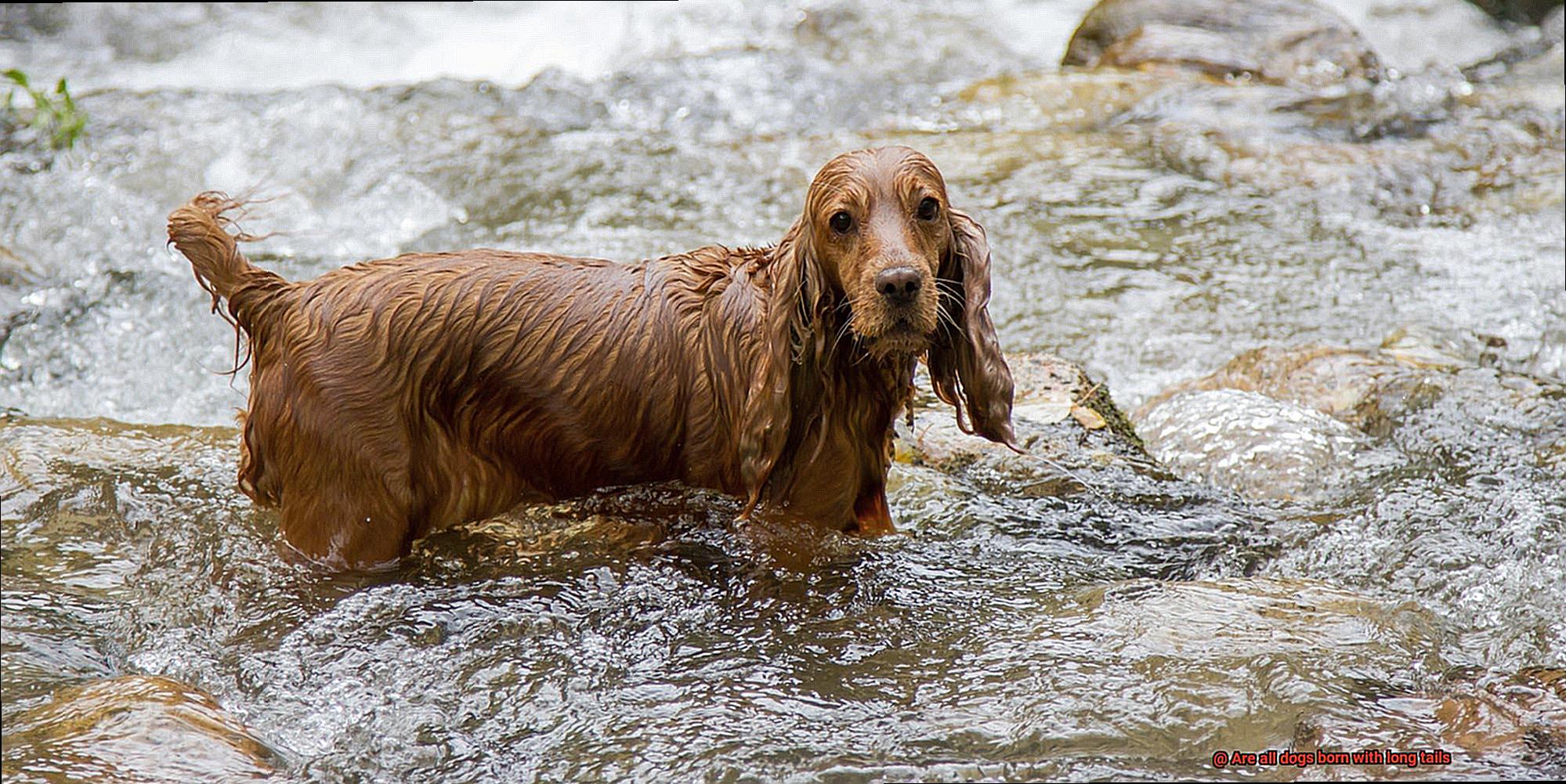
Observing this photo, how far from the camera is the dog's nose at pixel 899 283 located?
394 cm

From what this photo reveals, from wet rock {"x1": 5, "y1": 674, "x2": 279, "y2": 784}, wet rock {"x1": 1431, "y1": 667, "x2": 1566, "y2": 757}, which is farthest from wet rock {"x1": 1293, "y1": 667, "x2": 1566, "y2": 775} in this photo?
wet rock {"x1": 5, "y1": 674, "x2": 279, "y2": 784}

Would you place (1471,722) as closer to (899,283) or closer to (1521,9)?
(899,283)

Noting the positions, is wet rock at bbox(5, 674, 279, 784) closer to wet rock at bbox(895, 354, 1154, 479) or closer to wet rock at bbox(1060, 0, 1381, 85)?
wet rock at bbox(895, 354, 1154, 479)

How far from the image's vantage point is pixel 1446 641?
4434 mm

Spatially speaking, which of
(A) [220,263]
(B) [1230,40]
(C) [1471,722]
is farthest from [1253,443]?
(B) [1230,40]

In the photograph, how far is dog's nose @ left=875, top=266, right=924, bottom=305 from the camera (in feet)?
12.9

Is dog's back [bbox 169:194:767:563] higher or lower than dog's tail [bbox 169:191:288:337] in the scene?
lower

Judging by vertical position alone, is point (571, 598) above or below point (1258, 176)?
below

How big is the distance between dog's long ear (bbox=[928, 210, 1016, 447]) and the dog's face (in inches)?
4.6

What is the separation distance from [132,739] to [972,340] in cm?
253

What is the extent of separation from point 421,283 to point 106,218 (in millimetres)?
4863

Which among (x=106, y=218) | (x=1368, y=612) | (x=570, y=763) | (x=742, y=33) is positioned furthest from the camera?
(x=742, y=33)

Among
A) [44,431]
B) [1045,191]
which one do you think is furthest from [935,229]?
[1045,191]

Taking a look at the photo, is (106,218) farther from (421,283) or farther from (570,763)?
(570,763)
